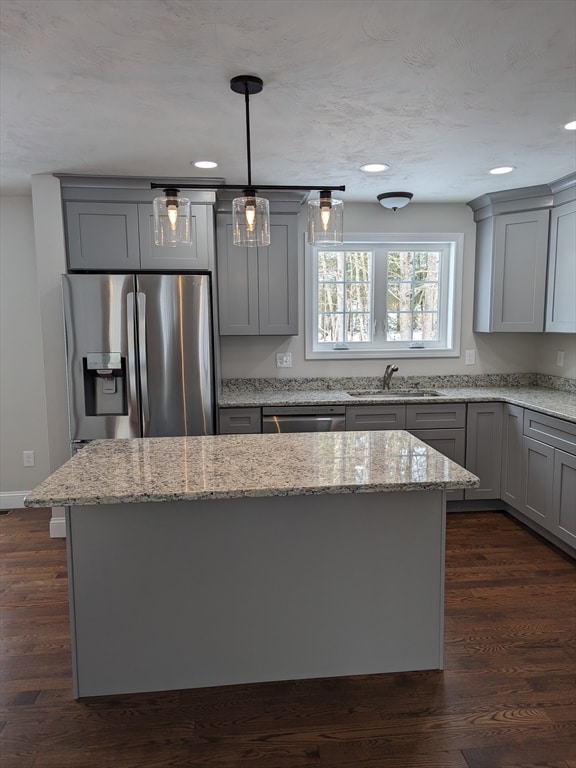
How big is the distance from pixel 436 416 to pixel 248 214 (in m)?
2.41

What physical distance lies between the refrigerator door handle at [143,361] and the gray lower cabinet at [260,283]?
27.6 inches

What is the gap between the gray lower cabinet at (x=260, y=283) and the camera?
3.78 m

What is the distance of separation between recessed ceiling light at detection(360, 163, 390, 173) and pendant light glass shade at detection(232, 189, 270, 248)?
148cm

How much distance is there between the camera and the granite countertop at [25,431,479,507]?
1716mm

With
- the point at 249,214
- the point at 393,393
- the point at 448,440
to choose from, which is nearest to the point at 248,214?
the point at 249,214

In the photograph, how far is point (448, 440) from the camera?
3803 mm

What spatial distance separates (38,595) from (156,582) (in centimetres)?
127

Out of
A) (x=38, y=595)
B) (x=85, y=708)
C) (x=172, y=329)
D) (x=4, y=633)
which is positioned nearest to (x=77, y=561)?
(x=85, y=708)

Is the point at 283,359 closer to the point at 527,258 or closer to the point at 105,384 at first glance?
the point at 105,384

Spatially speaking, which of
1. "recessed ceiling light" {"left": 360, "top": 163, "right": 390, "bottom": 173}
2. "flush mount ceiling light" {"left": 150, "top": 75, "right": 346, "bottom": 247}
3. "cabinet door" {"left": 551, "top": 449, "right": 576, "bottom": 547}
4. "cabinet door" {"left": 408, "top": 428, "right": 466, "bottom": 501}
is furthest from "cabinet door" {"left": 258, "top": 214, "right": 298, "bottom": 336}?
"cabinet door" {"left": 551, "top": 449, "right": 576, "bottom": 547}

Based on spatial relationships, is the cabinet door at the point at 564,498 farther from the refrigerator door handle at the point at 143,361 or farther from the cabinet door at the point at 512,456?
the refrigerator door handle at the point at 143,361

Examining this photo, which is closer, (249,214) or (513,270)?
(249,214)

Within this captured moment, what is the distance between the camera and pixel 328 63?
1.90m

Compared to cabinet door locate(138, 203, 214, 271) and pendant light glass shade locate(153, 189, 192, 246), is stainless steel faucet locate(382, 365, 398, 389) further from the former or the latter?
pendant light glass shade locate(153, 189, 192, 246)
